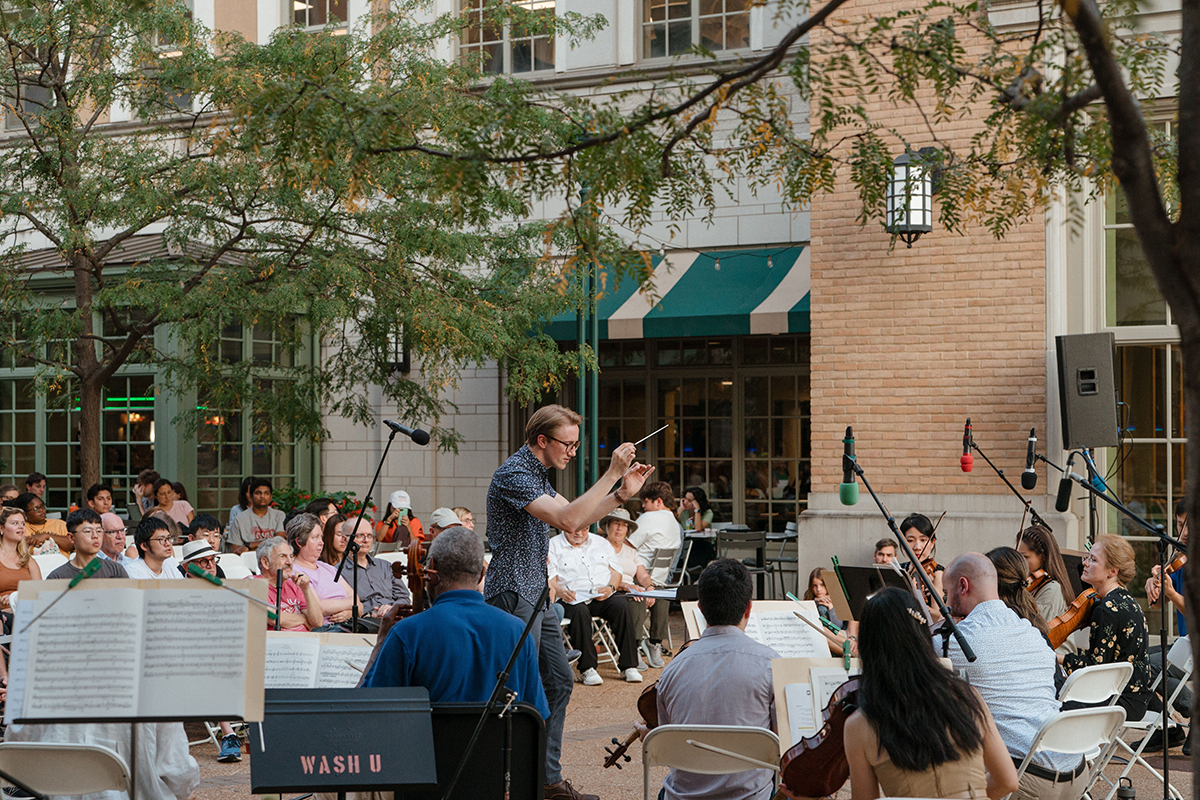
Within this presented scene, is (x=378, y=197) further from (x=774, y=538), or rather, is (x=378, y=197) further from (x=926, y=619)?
(x=926, y=619)

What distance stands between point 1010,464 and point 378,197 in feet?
24.5

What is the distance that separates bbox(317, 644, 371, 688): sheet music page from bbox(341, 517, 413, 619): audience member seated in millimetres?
2531

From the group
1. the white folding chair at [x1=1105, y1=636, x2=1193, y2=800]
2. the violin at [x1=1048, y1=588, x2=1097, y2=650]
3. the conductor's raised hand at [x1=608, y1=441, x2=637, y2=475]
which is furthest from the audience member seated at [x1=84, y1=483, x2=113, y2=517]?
the white folding chair at [x1=1105, y1=636, x2=1193, y2=800]

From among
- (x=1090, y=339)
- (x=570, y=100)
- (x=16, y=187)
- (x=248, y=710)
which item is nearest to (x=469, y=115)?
(x=570, y=100)

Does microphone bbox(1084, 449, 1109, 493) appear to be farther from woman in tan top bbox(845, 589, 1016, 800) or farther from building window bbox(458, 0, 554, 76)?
building window bbox(458, 0, 554, 76)

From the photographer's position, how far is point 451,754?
3887 mm

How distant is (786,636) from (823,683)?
5.89 feet

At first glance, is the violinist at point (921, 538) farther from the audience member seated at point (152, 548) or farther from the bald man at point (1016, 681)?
the audience member seated at point (152, 548)

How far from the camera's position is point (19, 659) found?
130 inches

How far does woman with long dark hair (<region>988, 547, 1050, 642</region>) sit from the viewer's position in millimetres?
5898

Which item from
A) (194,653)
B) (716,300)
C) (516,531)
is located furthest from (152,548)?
(716,300)

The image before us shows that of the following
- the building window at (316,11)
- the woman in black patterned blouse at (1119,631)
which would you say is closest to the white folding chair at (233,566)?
the woman in black patterned blouse at (1119,631)

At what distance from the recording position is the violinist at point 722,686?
457 cm

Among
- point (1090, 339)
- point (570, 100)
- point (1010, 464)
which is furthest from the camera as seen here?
point (1010, 464)
